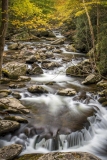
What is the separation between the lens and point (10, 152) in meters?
5.93

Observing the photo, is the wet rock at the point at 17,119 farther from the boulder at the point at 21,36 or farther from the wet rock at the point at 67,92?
the boulder at the point at 21,36

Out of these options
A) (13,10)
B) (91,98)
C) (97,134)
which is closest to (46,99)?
(91,98)

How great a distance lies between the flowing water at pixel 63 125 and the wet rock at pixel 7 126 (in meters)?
0.18

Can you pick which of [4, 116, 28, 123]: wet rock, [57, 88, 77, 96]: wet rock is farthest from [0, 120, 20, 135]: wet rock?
[57, 88, 77, 96]: wet rock

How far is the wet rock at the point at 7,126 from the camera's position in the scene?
689 centimetres

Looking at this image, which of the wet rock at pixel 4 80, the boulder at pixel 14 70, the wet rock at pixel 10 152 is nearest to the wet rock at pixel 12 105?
the wet rock at pixel 10 152

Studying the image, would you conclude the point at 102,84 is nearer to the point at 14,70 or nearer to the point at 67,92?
the point at 67,92

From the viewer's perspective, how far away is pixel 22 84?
11703 mm

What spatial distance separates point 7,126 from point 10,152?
121cm

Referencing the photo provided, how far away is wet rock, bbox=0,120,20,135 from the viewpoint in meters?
6.89

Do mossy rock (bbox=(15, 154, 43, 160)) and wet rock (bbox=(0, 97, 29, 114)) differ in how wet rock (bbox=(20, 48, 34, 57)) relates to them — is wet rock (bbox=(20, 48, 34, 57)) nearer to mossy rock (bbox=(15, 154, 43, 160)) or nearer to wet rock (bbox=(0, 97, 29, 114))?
wet rock (bbox=(0, 97, 29, 114))

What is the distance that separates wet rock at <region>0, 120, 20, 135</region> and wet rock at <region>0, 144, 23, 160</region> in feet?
2.69

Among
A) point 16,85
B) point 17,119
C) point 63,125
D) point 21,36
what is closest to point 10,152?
point 17,119

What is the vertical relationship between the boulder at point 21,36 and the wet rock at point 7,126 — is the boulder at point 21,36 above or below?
above
